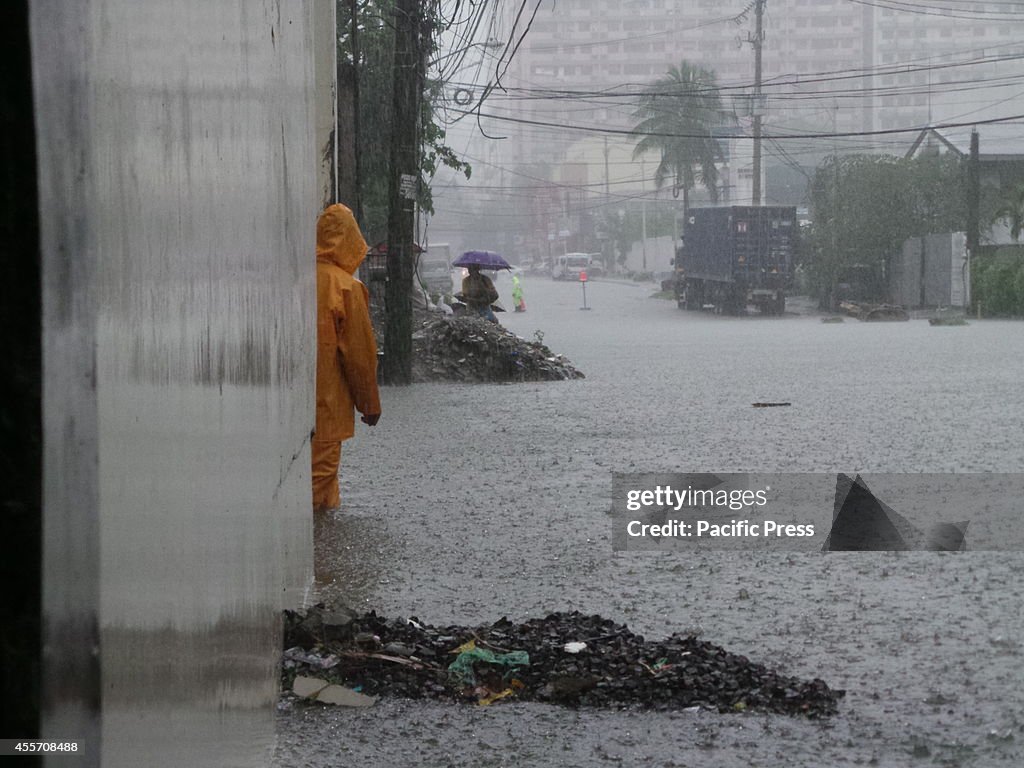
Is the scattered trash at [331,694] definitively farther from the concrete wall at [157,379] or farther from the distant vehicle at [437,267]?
the distant vehicle at [437,267]

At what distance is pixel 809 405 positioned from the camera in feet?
41.6

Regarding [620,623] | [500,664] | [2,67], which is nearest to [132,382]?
[2,67]

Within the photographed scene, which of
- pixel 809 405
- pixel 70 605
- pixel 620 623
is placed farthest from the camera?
pixel 809 405

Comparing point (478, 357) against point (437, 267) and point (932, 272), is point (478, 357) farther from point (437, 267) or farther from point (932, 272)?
point (932, 272)

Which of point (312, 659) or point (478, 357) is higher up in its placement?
point (478, 357)

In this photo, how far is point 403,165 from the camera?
1508cm

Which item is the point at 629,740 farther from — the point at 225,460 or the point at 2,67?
the point at 2,67

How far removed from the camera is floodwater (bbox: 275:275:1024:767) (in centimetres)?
358

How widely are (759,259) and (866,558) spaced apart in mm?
32570

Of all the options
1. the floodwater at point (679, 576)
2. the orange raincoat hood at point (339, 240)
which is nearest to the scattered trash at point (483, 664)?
the floodwater at point (679, 576)

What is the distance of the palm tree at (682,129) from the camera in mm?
62969

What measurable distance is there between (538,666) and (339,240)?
3.52 m

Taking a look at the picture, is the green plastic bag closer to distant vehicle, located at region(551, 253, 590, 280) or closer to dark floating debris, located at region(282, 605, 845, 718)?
dark floating debris, located at region(282, 605, 845, 718)

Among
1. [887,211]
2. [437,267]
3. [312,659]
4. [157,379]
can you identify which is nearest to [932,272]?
[887,211]
